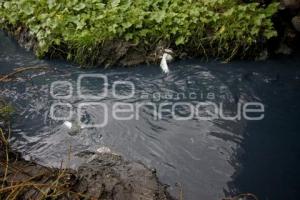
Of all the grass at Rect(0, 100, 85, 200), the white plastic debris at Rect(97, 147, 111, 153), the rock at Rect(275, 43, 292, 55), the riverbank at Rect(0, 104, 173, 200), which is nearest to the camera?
the grass at Rect(0, 100, 85, 200)

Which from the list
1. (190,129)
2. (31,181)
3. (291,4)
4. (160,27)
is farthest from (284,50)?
(31,181)

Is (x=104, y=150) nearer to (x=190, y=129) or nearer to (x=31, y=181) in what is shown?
(x=190, y=129)

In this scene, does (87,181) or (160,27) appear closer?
(87,181)

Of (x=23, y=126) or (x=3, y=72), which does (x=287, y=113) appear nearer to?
(x=23, y=126)

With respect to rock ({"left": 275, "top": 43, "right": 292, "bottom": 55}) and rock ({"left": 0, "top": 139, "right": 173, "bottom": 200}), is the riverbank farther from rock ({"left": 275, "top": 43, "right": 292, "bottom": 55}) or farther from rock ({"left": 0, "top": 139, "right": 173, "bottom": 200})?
rock ({"left": 275, "top": 43, "right": 292, "bottom": 55})

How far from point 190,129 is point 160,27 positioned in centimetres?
229

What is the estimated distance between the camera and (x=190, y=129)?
481cm

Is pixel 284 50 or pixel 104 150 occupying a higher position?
pixel 284 50

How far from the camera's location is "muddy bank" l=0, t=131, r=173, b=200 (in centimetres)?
311

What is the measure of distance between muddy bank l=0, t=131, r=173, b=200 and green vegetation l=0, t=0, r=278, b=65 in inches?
117

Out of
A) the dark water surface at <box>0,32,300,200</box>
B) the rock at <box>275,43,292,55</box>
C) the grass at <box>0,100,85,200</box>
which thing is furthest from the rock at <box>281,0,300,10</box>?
the grass at <box>0,100,85,200</box>

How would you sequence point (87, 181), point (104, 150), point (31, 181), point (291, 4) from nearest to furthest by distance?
1. point (31, 181)
2. point (87, 181)
3. point (104, 150)
4. point (291, 4)

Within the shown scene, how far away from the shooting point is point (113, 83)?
19.3 feet

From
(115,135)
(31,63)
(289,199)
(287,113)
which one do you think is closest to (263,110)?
(287,113)
